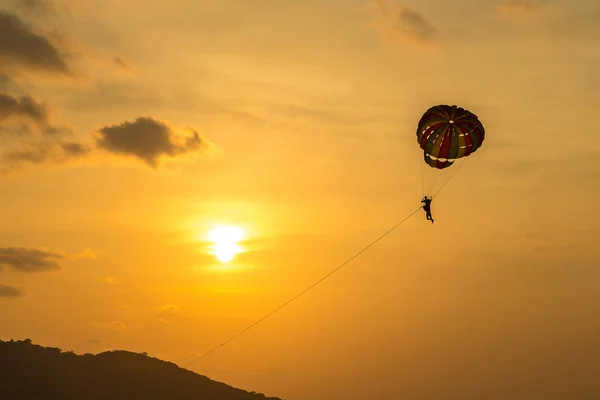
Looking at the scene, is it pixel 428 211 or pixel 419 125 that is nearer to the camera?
pixel 428 211

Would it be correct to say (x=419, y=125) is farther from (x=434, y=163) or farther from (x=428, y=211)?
(x=428, y=211)

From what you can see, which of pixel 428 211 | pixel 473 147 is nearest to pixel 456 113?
pixel 473 147

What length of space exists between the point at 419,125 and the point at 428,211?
1051 cm

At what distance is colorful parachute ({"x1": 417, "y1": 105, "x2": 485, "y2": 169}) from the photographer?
81750 millimetres

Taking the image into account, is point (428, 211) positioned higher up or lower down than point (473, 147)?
lower down

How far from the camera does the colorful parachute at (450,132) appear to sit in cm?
8175

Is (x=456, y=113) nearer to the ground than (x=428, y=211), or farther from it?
farther from it

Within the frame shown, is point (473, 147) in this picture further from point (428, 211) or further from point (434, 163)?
point (428, 211)

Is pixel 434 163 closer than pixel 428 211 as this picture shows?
No

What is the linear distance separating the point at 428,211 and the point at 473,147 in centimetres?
965

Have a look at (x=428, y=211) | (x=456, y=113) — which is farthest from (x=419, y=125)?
(x=428, y=211)

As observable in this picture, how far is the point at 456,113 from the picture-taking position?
269 feet

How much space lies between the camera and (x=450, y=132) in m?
81.9

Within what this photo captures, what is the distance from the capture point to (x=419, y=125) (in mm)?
83500
